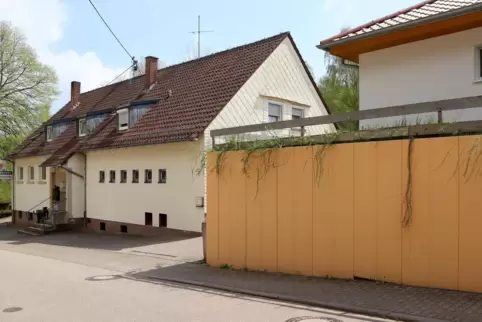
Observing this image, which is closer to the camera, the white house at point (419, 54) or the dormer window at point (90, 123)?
the white house at point (419, 54)

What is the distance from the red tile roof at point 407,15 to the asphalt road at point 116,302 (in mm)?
6426

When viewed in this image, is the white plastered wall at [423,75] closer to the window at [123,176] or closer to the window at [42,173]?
the window at [123,176]

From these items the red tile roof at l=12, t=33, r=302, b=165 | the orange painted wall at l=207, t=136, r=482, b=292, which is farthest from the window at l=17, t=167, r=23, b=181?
the orange painted wall at l=207, t=136, r=482, b=292

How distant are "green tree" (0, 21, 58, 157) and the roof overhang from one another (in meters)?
30.8

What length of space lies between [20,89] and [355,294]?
35009 millimetres

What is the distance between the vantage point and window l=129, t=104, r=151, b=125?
22484 millimetres

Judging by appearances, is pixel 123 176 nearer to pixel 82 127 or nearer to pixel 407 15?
pixel 82 127

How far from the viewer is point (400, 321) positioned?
6469 mm

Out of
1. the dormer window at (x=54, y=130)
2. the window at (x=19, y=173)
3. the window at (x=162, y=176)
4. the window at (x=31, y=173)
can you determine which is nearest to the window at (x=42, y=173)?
the window at (x=31, y=173)

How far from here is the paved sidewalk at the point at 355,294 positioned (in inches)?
263

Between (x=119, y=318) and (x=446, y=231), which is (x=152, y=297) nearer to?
(x=119, y=318)

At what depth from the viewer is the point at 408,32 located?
1055 cm

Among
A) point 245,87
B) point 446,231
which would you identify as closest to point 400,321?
point 446,231

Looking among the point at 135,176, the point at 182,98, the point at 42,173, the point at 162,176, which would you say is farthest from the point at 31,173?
the point at 162,176
